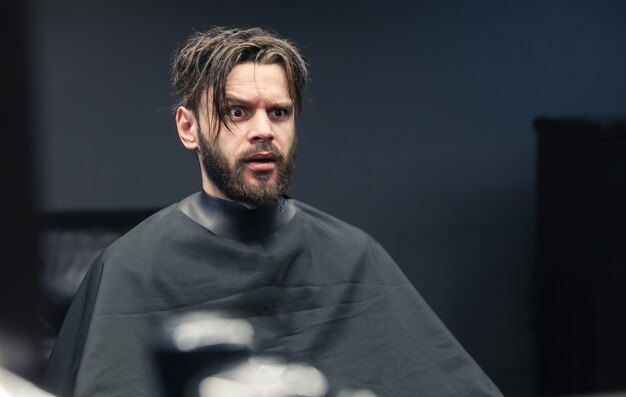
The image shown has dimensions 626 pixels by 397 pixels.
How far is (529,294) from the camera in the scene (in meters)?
3.57

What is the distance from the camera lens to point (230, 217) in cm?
222

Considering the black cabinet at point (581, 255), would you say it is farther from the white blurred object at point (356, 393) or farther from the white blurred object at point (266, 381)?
the white blurred object at point (266, 381)

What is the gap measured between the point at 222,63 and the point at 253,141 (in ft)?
0.58

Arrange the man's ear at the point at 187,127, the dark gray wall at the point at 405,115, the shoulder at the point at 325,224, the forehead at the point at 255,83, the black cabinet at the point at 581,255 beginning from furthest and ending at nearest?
1. the black cabinet at the point at 581,255
2. the dark gray wall at the point at 405,115
3. the shoulder at the point at 325,224
4. the man's ear at the point at 187,127
5. the forehead at the point at 255,83

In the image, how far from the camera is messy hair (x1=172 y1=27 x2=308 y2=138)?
2.11m

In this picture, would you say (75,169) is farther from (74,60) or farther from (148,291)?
(148,291)

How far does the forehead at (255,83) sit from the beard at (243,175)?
11 cm

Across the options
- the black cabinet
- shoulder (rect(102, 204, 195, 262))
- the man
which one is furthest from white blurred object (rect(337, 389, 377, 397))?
the black cabinet

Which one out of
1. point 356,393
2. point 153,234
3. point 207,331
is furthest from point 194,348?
point 356,393

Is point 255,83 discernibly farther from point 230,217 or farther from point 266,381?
point 266,381

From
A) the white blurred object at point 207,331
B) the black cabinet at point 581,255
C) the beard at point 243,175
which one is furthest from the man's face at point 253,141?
the black cabinet at point 581,255

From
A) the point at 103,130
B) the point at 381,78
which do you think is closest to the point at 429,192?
the point at 381,78

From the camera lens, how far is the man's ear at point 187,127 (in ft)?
7.26

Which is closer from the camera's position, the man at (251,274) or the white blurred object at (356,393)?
the man at (251,274)
